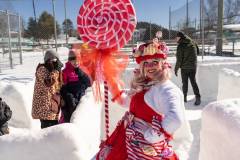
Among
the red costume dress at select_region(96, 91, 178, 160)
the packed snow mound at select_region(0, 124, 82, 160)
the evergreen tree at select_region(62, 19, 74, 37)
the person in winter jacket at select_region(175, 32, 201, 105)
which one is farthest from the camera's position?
the evergreen tree at select_region(62, 19, 74, 37)

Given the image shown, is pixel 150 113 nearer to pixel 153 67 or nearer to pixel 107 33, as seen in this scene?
pixel 153 67

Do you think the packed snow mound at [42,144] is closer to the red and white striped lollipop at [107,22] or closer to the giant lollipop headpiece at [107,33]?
the giant lollipop headpiece at [107,33]

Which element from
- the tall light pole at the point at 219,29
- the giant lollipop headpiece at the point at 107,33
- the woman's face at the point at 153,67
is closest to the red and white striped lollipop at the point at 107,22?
the giant lollipop headpiece at the point at 107,33

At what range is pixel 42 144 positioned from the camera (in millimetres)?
2717

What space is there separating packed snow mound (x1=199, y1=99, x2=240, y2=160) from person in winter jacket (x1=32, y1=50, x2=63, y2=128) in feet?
6.40

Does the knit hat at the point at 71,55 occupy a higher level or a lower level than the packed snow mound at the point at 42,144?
higher

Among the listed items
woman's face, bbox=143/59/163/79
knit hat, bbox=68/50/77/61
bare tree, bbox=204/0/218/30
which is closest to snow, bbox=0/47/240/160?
knit hat, bbox=68/50/77/61

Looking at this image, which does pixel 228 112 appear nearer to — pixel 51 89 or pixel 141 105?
pixel 141 105

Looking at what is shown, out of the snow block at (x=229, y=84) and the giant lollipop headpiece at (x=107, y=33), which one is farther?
the snow block at (x=229, y=84)

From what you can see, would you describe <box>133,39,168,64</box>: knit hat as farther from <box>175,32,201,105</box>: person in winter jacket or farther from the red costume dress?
<box>175,32,201,105</box>: person in winter jacket

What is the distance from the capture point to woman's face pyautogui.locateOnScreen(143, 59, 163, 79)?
2406 mm

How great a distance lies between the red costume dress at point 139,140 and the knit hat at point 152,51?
0.85 feet

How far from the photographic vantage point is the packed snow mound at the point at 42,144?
2.71m

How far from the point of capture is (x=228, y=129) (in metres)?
2.62
